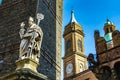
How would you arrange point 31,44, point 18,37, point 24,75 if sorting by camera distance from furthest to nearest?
point 18,37 < point 31,44 < point 24,75

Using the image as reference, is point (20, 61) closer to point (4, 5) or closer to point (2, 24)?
point (2, 24)

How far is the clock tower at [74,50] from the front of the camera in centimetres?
2661

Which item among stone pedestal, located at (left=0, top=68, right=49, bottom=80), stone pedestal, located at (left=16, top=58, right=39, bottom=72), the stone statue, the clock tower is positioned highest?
the clock tower

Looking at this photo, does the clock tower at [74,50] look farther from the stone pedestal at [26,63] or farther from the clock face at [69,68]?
the stone pedestal at [26,63]

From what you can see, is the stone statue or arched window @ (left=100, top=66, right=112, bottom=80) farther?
arched window @ (left=100, top=66, right=112, bottom=80)

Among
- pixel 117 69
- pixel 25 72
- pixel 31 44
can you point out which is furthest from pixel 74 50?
pixel 25 72

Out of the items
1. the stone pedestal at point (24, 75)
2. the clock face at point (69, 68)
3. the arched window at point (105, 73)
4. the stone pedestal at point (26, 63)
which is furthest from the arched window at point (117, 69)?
the clock face at point (69, 68)

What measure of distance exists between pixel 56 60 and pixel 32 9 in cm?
265

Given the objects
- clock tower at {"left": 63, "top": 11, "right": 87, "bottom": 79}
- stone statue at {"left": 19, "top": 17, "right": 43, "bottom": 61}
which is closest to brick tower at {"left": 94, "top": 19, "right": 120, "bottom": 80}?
stone statue at {"left": 19, "top": 17, "right": 43, "bottom": 61}

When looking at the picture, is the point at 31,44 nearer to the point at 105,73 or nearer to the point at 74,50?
the point at 105,73

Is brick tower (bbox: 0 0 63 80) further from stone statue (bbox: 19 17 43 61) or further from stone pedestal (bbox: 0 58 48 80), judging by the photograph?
stone pedestal (bbox: 0 58 48 80)

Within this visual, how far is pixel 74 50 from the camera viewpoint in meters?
27.4

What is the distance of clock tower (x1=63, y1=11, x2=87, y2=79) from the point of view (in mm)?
26609

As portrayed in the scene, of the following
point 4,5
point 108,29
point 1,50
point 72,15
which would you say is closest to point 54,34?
point 4,5
